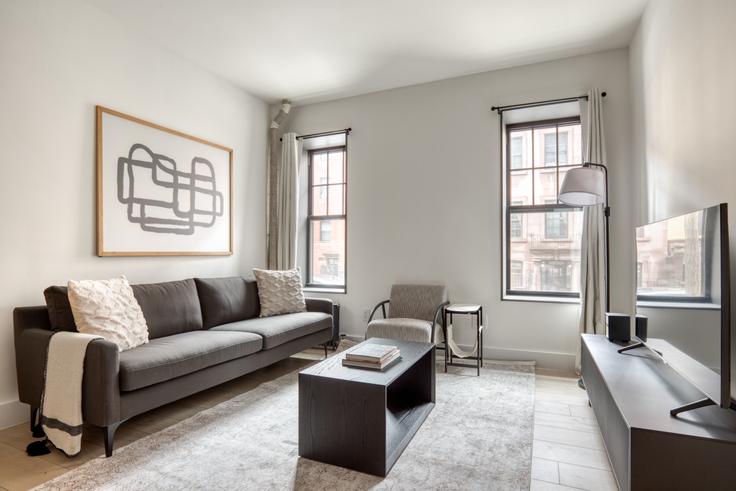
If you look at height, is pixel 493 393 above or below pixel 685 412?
below

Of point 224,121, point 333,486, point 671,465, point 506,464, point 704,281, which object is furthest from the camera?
point 224,121

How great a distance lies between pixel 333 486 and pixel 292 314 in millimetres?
2283

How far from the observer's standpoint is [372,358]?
2336mm

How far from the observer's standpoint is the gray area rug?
194 cm

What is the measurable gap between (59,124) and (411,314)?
3.34m

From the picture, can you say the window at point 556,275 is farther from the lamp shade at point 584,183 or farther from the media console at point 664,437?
the media console at point 664,437

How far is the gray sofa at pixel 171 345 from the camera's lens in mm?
2197

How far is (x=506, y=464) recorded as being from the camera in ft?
6.88

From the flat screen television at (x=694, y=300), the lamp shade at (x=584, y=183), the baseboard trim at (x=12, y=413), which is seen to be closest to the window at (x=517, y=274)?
the lamp shade at (x=584, y=183)

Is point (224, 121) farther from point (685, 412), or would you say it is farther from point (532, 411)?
point (685, 412)

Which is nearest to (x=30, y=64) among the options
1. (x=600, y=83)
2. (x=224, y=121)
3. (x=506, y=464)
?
(x=224, y=121)

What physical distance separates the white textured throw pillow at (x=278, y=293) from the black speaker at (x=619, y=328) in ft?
9.01

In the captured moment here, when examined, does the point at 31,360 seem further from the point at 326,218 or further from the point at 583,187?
the point at 583,187

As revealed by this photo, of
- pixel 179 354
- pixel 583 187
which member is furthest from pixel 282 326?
pixel 583 187
